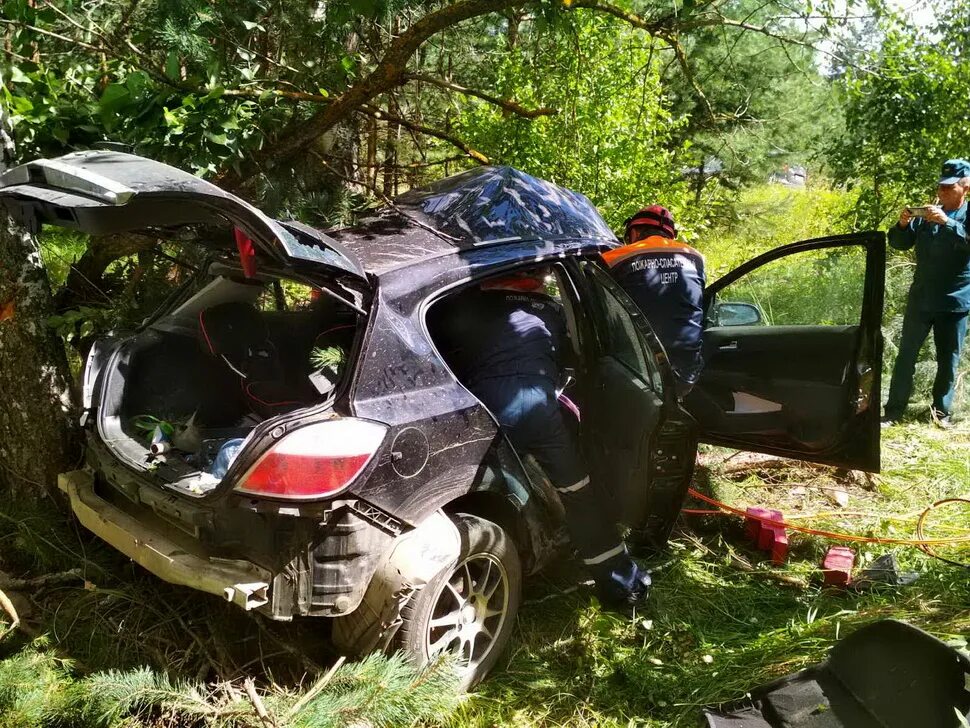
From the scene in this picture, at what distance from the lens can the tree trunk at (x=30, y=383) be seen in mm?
3496

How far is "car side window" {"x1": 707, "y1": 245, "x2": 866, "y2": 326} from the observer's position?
13.7 ft

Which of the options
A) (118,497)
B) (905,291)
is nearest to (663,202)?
(905,291)

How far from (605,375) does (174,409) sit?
196 centimetres

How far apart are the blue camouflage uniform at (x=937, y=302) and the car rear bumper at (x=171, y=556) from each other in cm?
497

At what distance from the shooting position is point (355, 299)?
2.72 m

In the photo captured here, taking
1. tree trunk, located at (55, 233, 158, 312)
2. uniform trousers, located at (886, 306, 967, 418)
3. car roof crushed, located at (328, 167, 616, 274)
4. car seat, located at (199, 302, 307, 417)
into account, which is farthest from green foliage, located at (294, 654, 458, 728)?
uniform trousers, located at (886, 306, 967, 418)

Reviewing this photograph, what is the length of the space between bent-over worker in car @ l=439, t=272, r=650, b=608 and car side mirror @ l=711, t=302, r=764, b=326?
1.51 metres

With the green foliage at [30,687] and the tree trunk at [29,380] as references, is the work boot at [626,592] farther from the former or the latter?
the tree trunk at [29,380]

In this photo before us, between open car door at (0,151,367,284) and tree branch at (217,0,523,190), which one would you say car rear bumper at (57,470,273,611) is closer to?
open car door at (0,151,367,284)

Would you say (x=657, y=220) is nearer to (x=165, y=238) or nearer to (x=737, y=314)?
(x=737, y=314)

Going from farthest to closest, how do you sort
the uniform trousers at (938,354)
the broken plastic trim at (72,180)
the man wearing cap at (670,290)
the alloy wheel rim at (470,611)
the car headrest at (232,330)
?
the uniform trousers at (938,354), the man wearing cap at (670,290), the car headrest at (232,330), the alloy wheel rim at (470,611), the broken plastic trim at (72,180)

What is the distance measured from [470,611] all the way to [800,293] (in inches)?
149

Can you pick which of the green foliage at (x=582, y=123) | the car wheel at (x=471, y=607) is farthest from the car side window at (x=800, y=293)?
the car wheel at (x=471, y=607)

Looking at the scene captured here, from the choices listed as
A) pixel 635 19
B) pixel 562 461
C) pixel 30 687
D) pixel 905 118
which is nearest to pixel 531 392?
pixel 562 461
